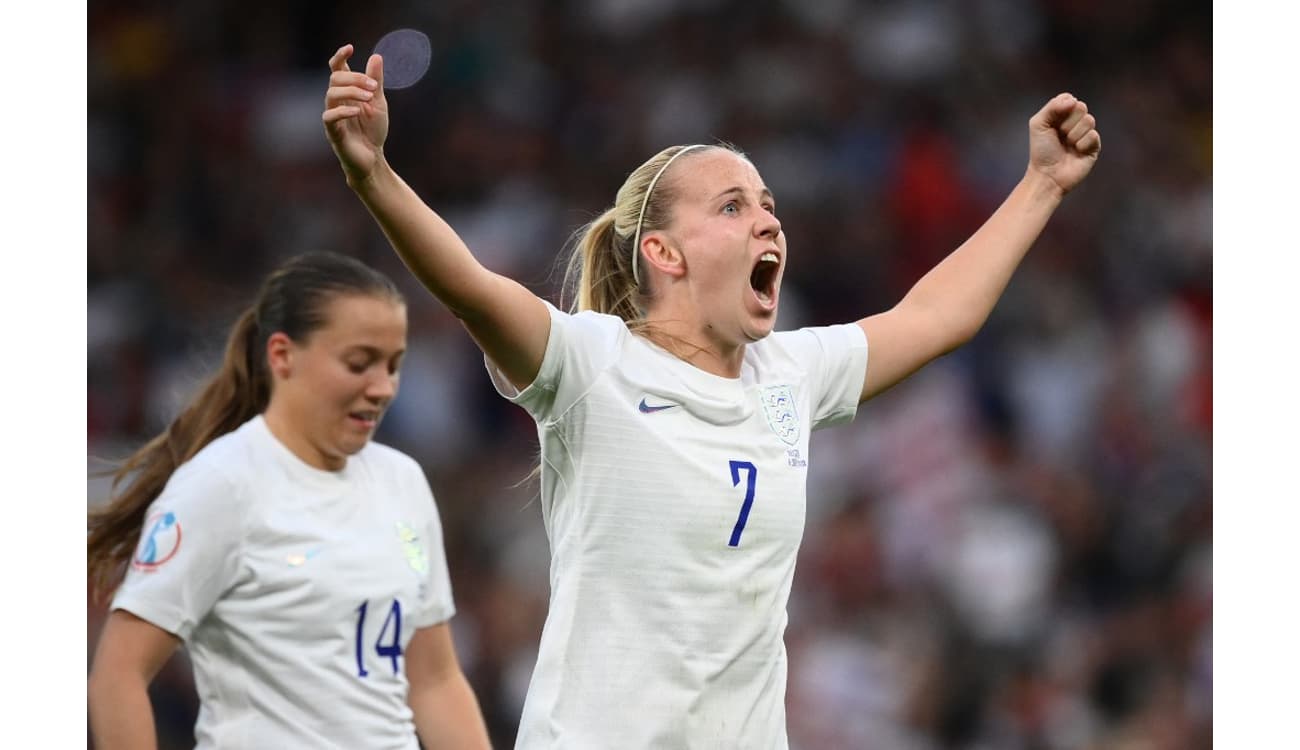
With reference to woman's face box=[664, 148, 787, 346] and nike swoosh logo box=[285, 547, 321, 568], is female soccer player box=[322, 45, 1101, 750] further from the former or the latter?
nike swoosh logo box=[285, 547, 321, 568]

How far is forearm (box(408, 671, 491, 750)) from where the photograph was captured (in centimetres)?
456

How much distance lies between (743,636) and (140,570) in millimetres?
1736

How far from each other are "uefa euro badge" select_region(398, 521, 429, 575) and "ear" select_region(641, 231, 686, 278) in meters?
1.37

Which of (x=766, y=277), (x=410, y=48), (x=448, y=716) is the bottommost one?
(x=448, y=716)

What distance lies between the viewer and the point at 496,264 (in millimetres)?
9359

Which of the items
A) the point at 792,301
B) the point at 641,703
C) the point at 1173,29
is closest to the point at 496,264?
the point at 792,301

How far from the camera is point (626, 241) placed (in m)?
3.58

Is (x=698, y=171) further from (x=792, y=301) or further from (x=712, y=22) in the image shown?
(x=712, y=22)

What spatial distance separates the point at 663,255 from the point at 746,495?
1.84 ft

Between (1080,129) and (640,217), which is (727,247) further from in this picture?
(1080,129)

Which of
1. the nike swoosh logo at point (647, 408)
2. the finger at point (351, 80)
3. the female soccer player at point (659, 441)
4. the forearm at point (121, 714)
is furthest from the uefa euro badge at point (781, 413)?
the forearm at point (121, 714)

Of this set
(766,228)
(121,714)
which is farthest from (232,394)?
(766,228)

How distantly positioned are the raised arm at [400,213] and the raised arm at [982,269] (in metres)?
1.03

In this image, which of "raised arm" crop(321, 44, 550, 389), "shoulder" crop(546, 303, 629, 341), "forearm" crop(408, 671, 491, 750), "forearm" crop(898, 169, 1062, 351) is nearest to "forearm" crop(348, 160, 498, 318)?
"raised arm" crop(321, 44, 550, 389)
